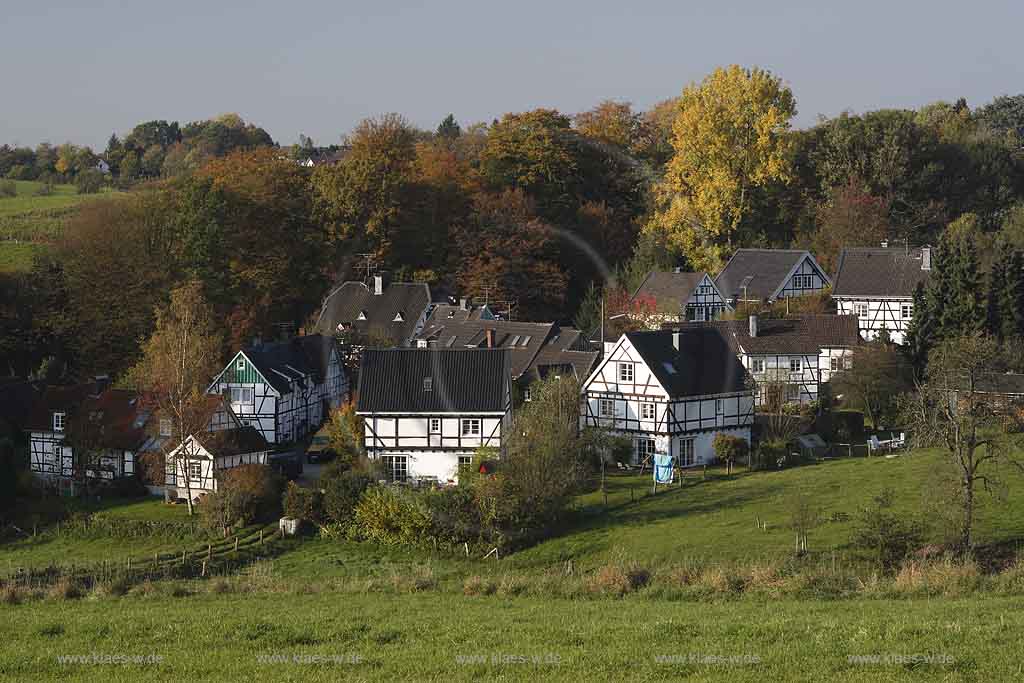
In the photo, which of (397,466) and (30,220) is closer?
(397,466)

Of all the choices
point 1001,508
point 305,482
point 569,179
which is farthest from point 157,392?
point 569,179

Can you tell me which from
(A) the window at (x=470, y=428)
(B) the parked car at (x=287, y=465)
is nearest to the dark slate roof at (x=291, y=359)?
(B) the parked car at (x=287, y=465)

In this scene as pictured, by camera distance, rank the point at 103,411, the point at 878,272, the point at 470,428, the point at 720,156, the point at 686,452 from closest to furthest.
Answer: the point at 470,428, the point at 686,452, the point at 103,411, the point at 878,272, the point at 720,156

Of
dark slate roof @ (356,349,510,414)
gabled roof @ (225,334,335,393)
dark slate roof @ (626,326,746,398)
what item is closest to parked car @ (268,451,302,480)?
dark slate roof @ (356,349,510,414)

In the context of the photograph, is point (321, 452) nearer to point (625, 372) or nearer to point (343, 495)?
point (343, 495)

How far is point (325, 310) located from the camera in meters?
62.3

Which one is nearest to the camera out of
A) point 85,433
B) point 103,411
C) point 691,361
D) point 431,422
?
point 431,422

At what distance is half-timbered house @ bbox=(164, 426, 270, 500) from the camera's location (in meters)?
42.0

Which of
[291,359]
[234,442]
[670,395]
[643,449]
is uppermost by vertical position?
[291,359]

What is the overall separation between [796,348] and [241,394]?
20769 millimetres

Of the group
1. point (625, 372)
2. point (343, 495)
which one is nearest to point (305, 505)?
point (343, 495)

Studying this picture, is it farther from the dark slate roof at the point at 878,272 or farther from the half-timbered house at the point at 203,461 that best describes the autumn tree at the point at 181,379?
the dark slate roof at the point at 878,272

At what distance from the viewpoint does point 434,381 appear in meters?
43.4

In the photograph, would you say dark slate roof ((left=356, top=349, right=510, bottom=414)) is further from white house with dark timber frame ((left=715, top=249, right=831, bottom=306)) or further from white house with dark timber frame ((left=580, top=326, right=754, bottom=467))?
white house with dark timber frame ((left=715, top=249, right=831, bottom=306))
